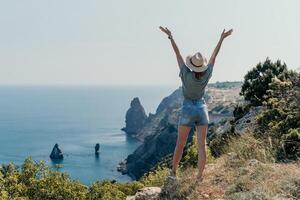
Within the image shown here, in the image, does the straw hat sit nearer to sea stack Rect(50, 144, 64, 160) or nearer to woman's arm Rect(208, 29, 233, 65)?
woman's arm Rect(208, 29, 233, 65)

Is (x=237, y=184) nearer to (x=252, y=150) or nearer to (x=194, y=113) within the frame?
(x=194, y=113)

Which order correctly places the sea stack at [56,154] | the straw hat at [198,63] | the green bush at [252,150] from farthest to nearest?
the sea stack at [56,154] < the green bush at [252,150] < the straw hat at [198,63]

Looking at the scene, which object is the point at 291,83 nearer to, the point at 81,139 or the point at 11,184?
the point at 11,184

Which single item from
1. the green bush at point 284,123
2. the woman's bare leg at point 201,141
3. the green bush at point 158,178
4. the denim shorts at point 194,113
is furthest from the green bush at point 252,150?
the green bush at point 158,178

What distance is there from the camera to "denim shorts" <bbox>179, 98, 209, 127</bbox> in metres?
10.1

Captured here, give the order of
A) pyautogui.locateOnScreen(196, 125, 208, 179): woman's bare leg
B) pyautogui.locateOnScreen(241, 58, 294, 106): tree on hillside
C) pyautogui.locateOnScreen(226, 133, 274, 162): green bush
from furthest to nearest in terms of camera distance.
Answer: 1. pyautogui.locateOnScreen(241, 58, 294, 106): tree on hillside
2. pyautogui.locateOnScreen(226, 133, 274, 162): green bush
3. pyautogui.locateOnScreen(196, 125, 208, 179): woman's bare leg

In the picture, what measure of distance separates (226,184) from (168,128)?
449 feet

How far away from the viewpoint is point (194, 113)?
10109 mm

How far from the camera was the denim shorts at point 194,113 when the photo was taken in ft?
33.2

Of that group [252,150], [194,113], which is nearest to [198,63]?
[194,113]

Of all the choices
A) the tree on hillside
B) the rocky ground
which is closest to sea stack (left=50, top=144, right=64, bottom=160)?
the tree on hillside

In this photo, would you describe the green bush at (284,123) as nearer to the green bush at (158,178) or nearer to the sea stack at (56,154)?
the green bush at (158,178)

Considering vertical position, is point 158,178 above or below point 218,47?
below

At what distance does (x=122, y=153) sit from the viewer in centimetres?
16438
